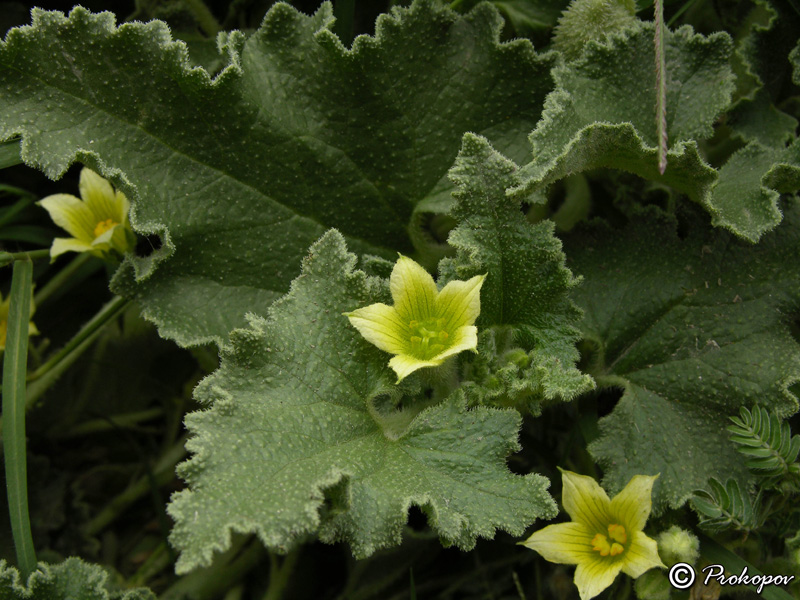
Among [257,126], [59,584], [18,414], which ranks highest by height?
[257,126]

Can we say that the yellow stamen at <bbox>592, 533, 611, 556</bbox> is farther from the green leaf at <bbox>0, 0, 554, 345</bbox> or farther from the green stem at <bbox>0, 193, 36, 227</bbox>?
the green stem at <bbox>0, 193, 36, 227</bbox>

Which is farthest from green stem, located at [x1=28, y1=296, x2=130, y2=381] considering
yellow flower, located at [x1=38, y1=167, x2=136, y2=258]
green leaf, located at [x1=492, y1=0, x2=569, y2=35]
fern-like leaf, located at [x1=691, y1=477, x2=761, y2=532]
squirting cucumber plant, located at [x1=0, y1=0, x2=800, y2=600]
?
fern-like leaf, located at [x1=691, y1=477, x2=761, y2=532]

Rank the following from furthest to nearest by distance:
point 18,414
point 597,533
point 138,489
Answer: point 138,489 < point 18,414 < point 597,533

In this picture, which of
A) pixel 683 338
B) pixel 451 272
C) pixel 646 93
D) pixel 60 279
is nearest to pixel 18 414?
pixel 60 279

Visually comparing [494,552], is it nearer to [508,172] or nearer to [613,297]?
[613,297]

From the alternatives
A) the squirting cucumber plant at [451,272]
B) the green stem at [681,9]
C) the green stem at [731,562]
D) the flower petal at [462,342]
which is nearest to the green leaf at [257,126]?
→ the squirting cucumber plant at [451,272]

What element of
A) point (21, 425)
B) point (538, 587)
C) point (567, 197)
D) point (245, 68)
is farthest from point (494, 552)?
point (245, 68)

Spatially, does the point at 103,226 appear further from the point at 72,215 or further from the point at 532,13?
the point at 532,13
